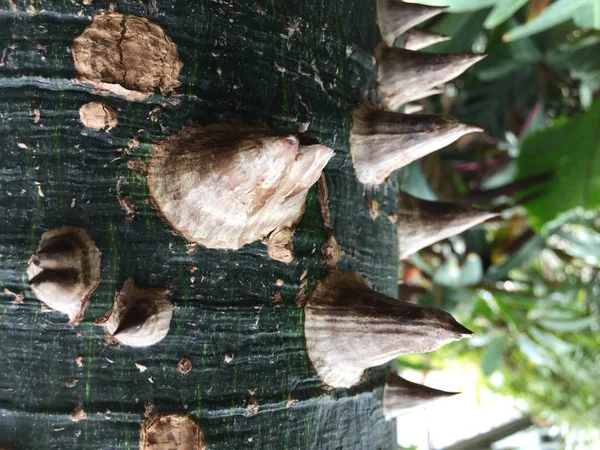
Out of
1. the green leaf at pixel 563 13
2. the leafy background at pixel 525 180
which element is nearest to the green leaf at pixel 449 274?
the leafy background at pixel 525 180

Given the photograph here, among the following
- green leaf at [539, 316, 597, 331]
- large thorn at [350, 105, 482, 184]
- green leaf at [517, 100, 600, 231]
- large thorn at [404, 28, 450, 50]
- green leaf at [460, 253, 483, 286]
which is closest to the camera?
large thorn at [350, 105, 482, 184]

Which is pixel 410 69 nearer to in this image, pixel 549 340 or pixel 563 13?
pixel 563 13

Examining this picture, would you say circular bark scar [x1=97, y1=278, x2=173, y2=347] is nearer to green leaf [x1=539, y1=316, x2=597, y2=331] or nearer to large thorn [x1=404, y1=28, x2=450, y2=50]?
large thorn [x1=404, y1=28, x2=450, y2=50]

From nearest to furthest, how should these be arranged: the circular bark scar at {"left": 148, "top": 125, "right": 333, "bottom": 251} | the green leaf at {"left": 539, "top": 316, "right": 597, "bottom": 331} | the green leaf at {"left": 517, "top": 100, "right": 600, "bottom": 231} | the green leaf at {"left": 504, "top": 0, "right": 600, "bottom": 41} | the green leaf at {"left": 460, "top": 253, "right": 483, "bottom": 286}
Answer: the circular bark scar at {"left": 148, "top": 125, "right": 333, "bottom": 251}
the green leaf at {"left": 504, "top": 0, "right": 600, "bottom": 41}
the green leaf at {"left": 517, "top": 100, "right": 600, "bottom": 231}
the green leaf at {"left": 460, "top": 253, "right": 483, "bottom": 286}
the green leaf at {"left": 539, "top": 316, "right": 597, "bottom": 331}

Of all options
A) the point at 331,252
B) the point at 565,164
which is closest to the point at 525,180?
the point at 565,164

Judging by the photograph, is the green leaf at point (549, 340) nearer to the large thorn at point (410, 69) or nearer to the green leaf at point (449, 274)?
the green leaf at point (449, 274)

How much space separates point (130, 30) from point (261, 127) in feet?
0.31

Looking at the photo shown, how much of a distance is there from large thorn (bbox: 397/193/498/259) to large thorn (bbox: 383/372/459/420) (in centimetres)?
13

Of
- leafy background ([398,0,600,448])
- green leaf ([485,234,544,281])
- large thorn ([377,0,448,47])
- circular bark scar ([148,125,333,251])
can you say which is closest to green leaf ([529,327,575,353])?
leafy background ([398,0,600,448])

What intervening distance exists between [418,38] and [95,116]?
1.20 ft

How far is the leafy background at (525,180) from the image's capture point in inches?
47.5

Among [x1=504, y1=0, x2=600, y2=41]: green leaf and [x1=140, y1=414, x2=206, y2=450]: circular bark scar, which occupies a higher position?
[x1=504, y1=0, x2=600, y2=41]: green leaf

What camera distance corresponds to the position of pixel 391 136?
41 cm

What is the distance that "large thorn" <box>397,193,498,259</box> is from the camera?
19.7 inches
